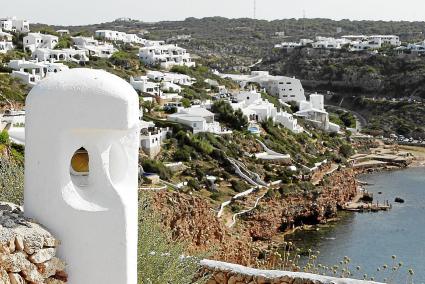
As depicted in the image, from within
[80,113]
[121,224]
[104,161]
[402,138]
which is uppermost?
[80,113]

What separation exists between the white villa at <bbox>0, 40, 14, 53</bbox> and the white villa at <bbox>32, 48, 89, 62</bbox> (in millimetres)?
2711

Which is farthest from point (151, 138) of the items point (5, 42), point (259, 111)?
point (5, 42)

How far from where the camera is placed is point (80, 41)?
220 feet

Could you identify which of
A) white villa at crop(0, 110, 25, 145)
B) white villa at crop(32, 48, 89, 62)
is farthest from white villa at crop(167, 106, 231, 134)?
white villa at crop(32, 48, 89, 62)

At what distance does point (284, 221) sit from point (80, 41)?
38713 mm

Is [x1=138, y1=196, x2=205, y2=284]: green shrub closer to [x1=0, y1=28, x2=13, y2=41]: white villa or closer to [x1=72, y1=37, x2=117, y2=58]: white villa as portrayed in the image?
[x1=72, y1=37, x2=117, y2=58]: white villa

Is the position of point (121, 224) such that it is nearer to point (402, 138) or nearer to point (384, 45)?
point (402, 138)

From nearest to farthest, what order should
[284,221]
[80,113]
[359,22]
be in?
[80,113]
[284,221]
[359,22]

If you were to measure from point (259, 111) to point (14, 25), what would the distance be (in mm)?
31213

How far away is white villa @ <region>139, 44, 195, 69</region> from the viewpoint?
68.8 metres

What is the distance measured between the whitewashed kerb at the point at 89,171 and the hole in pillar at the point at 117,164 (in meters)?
0.17

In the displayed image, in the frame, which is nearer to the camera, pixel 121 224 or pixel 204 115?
pixel 121 224

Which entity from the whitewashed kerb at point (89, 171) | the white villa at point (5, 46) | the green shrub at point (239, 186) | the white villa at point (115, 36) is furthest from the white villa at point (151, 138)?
the white villa at point (115, 36)

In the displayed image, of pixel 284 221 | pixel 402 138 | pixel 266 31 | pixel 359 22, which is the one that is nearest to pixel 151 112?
pixel 284 221
